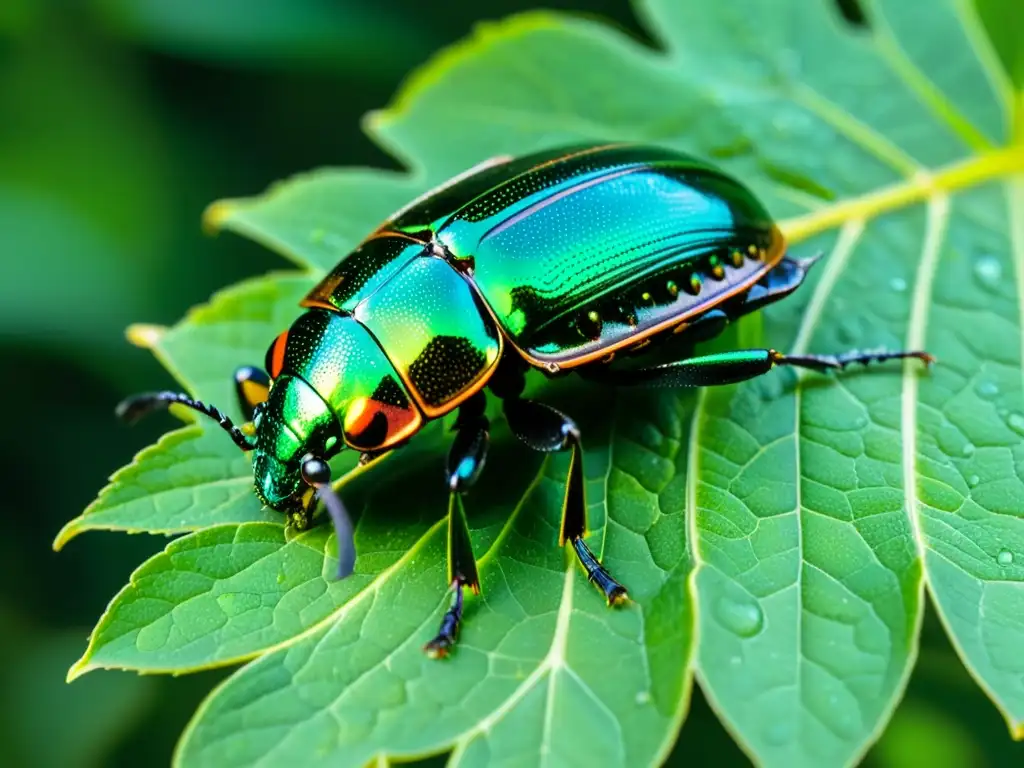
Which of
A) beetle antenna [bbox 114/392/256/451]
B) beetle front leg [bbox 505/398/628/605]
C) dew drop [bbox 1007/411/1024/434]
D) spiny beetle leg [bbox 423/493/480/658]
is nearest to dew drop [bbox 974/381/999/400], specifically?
dew drop [bbox 1007/411/1024/434]

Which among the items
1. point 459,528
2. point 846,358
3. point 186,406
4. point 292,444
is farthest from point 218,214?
point 846,358

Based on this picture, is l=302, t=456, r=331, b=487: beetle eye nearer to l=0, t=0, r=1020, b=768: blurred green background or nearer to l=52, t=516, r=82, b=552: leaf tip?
l=52, t=516, r=82, b=552: leaf tip

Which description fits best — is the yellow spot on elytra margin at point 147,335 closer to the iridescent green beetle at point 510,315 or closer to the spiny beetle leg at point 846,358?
the iridescent green beetle at point 510,315

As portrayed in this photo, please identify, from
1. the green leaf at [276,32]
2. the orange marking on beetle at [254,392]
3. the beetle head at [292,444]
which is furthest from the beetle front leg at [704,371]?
the green leaf at [276,32]

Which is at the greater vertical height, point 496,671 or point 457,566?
point 457,566

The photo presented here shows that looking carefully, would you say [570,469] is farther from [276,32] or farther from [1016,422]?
[276,32]
